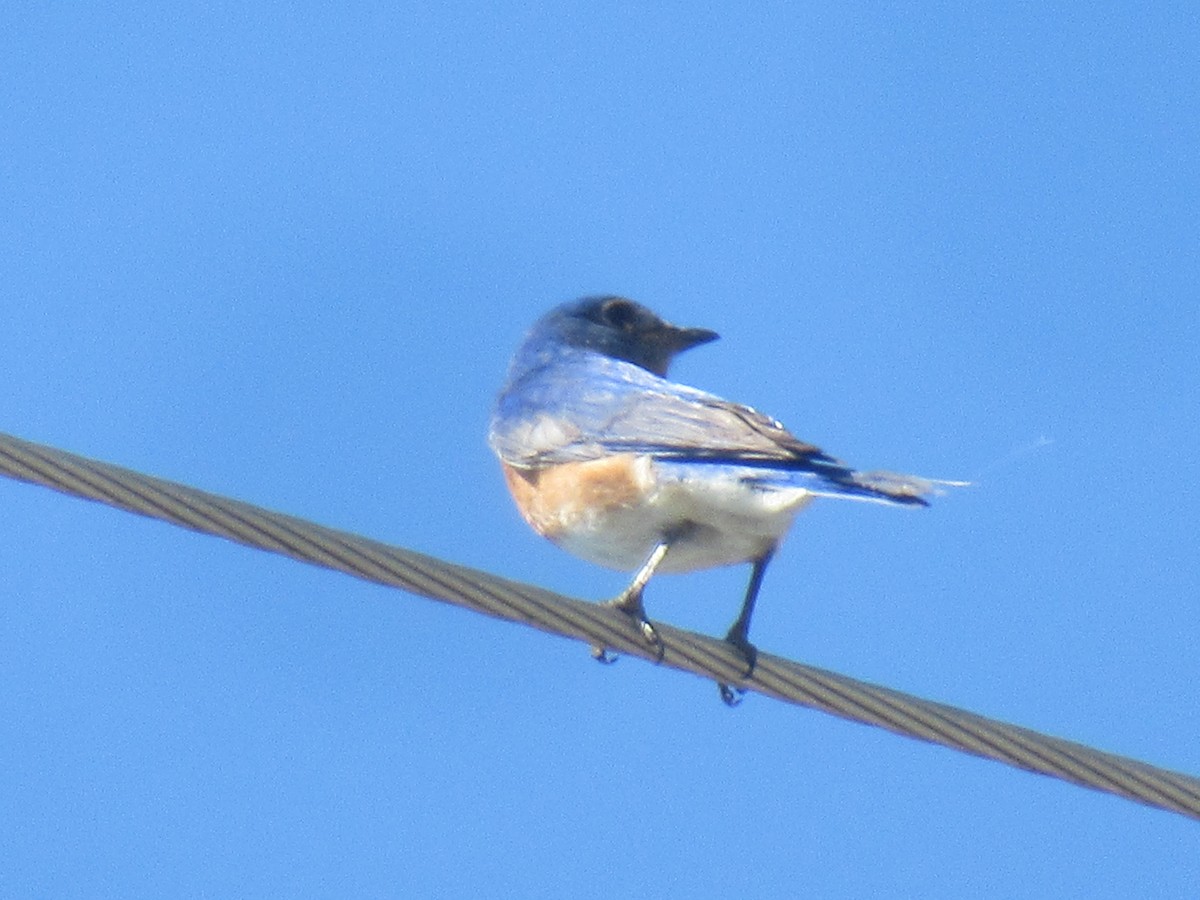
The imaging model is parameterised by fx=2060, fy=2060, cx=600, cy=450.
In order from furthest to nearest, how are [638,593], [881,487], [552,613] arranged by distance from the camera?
[638,593] → [881,487] → [552,613]

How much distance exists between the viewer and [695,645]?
6.46 metres

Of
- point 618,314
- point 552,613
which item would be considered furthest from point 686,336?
point 552,613

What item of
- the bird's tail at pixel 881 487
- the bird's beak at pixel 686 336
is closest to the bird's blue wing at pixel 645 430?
the bird's tail at pixel 881 487

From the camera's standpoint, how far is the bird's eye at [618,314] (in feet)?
34.4

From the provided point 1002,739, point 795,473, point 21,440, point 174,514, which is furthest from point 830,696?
point 21,440

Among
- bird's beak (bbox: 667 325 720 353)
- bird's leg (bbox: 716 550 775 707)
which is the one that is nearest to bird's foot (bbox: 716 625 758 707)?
bird's leg (bbox: 716 550 775 707)

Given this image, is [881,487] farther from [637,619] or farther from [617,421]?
[617,421]

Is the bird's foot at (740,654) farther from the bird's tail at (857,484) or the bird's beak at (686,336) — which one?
the bird's beak at (686,336)

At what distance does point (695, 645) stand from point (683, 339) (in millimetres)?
4262

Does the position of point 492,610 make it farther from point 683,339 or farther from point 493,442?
point 683,339

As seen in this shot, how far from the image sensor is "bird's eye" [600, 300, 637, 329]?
413 inches

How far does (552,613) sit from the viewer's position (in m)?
5.69

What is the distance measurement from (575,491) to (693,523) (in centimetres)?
66

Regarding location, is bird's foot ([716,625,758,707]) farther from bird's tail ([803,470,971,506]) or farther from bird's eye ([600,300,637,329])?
bird's eye ([600,300,637,329])
